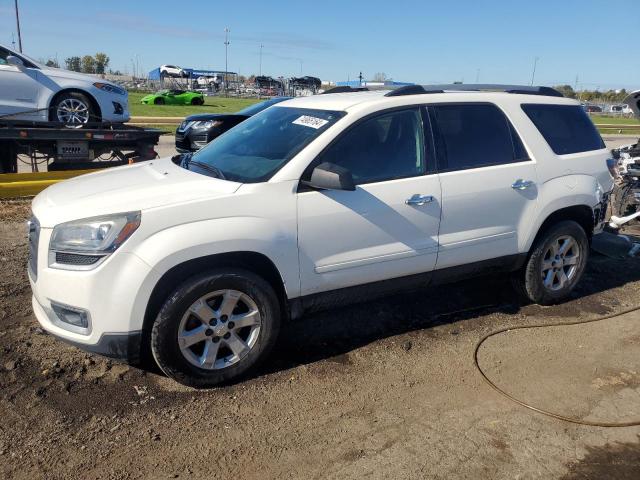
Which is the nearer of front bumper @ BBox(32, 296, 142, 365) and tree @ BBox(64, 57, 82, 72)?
front bumper @ BBox(32, 296, 142, 365)

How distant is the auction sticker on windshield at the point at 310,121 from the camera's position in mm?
4043

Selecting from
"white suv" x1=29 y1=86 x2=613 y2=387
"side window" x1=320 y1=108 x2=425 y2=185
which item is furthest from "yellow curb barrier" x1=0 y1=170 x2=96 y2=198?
"side window" x1=320 y1=108 x2=425 y2=185

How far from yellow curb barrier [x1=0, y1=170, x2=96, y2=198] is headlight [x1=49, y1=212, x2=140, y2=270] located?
5.55m

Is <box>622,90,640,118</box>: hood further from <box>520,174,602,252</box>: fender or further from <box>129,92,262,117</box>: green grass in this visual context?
<box>129,92,262,117</box>: green grass

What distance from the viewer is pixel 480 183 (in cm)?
441

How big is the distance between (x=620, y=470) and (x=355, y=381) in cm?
159

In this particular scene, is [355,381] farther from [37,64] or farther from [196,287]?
[37,64]

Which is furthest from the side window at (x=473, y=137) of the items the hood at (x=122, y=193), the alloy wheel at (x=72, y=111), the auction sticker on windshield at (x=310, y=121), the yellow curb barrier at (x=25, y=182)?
the alloy wheel at (x=72, y=111)

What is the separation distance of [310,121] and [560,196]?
2.29 m

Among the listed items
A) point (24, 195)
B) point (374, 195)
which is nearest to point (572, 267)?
point (374, 195)

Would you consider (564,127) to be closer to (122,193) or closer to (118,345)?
(122,193)

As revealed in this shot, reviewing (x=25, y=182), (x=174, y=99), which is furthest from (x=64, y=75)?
(x=174, y=99)

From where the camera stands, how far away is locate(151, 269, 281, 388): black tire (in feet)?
11.1

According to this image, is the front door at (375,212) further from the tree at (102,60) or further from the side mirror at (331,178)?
the tree at (102,60)
